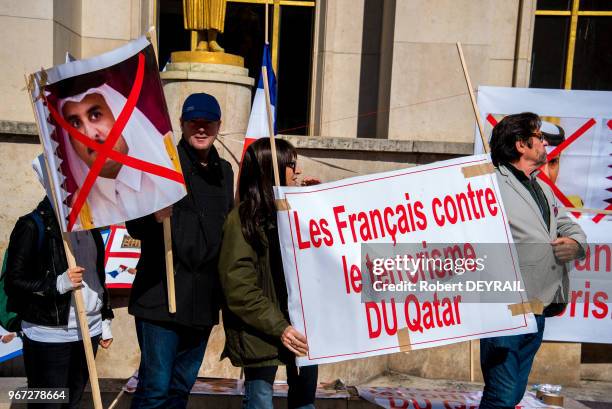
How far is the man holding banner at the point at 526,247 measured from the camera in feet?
11.4

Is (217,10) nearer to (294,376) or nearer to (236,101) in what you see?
(236,101)

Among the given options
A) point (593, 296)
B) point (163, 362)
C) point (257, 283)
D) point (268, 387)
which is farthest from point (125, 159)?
point (593, 296)

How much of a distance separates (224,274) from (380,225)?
2.79 ft

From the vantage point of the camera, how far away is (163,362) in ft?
10.5

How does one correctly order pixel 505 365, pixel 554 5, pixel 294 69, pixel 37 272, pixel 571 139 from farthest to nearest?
1. pixel 294 69
2. pixel 554 5
3. pixel 571 139
4. pixel 505 365
5. pixel 37 272

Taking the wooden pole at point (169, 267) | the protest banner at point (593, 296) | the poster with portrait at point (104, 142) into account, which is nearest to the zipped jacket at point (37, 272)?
the poster with portrait at point (104, 142)

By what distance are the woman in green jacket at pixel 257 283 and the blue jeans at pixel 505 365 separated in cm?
106

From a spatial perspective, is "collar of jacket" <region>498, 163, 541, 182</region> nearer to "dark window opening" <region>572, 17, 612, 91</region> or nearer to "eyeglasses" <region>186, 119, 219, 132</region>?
"eyeglasses" <region>186, 119, 219, 132</region>

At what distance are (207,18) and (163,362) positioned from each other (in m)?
4.16

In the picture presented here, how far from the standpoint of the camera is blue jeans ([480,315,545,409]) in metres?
3.48

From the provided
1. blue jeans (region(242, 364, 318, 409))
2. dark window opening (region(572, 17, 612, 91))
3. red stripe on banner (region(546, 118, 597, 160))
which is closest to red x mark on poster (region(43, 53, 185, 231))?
blue jeans (region(242, 364, 318, 409))

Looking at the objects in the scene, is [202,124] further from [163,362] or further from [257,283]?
[163,362]

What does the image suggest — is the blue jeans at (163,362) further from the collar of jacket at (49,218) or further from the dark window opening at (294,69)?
the dark window opening at (294,69)

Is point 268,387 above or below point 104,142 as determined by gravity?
below
